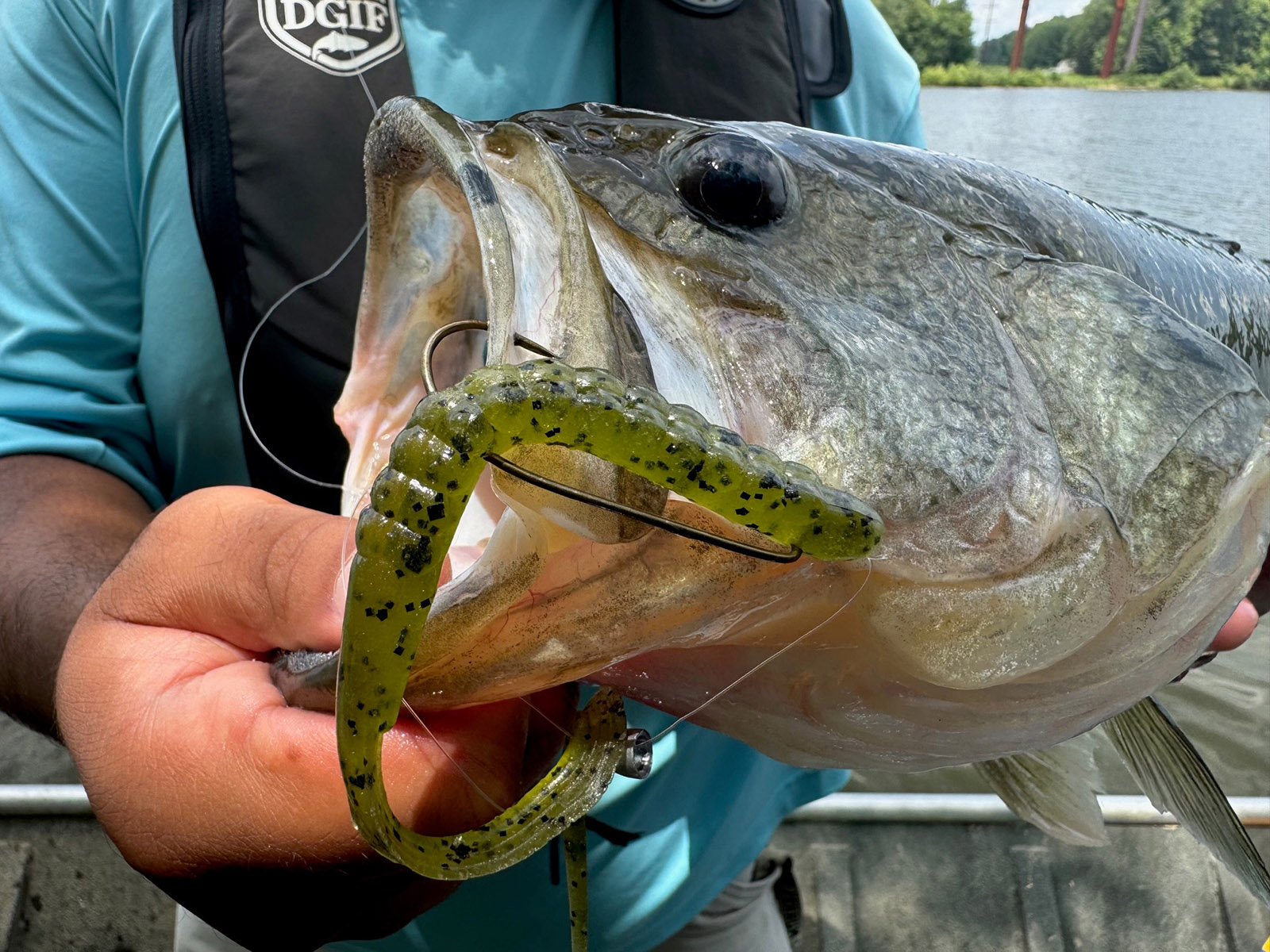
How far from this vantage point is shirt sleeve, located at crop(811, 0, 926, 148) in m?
1.80

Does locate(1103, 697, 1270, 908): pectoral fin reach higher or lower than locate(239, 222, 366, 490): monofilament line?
lower

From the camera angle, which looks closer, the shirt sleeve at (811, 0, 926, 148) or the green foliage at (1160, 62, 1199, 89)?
the shirt sleeve at (811, 0, 926, 148)

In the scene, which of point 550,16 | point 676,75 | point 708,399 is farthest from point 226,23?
point 708,399

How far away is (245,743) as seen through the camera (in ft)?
2.50

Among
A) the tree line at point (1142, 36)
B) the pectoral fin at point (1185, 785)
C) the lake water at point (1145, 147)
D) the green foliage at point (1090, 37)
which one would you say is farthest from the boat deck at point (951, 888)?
the green foliage at point (1090, 37)

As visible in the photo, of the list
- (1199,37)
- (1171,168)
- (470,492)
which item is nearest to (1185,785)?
(470,492)

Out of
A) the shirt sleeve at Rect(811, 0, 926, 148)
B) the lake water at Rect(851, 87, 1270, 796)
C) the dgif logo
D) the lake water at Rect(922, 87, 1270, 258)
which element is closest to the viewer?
the dgif logo

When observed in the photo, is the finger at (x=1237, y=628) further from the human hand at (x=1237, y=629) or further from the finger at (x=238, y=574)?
the finger at (x=238, y=574)

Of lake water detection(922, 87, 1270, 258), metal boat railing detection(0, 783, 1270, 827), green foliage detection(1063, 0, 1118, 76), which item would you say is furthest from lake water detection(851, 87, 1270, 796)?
green foliage detection(1063, 0, 1118, 76)

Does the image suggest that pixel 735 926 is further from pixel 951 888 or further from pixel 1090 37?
pixel 1090 37

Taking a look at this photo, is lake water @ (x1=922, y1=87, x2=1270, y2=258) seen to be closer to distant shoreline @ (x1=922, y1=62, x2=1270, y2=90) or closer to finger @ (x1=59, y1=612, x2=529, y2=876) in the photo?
distant shoreline @ (x1=922, y1=62, x2=1270, y2=90)

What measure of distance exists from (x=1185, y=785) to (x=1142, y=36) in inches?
1370

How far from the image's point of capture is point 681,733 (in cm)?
155

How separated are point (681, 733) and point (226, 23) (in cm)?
125
